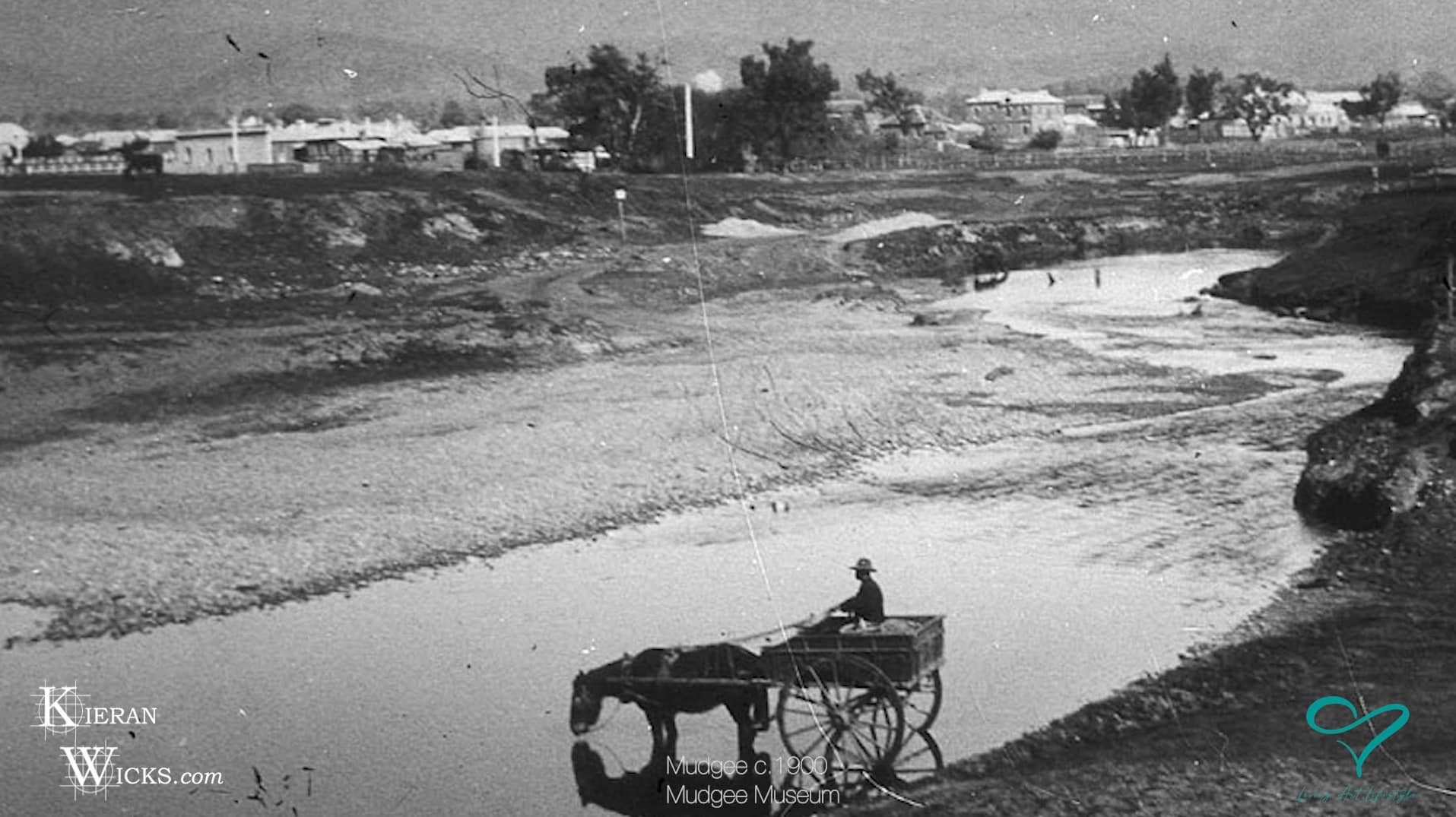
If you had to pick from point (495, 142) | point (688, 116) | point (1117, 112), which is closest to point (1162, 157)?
point (1117, 112)

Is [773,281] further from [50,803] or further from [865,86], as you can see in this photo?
[50,803]

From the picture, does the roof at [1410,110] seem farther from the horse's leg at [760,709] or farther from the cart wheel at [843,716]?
the horse's leg at [760,709]

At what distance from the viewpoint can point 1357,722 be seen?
208 inches

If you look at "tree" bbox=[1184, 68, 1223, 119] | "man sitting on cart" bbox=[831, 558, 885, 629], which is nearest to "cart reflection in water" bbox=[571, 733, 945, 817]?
"man sitting on cart" bbox=[831, 558, 885, 629]

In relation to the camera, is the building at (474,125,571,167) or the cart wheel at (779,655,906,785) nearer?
the cart wheel at (779,655,906,785)

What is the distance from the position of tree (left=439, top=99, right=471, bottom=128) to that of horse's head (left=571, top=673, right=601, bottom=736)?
273cm

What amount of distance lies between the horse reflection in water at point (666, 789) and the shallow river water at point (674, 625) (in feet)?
0.16

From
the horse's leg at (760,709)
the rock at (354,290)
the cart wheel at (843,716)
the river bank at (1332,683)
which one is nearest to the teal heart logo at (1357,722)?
the river bank at (1332,683)

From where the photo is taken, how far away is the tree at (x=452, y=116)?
6.74m

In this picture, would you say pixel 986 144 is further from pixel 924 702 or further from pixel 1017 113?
pixel 924 702

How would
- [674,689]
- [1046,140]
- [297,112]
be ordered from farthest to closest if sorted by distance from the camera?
[1046,140] < [297,112] < [674,689]

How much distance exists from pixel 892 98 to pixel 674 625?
2755 mm

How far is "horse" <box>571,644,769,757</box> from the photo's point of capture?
5.41 metres

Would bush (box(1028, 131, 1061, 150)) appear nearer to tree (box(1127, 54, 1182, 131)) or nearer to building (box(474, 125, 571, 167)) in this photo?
tree (box(1127, 54, 1182, 131))
